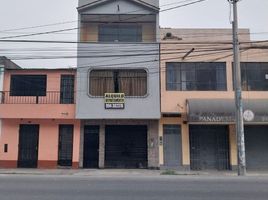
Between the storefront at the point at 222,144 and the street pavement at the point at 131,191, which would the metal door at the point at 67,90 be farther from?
the street pavement at the point at 131,191

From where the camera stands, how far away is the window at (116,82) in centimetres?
2327

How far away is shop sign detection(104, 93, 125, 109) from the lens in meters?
22.5

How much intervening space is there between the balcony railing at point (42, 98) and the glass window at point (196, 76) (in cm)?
657

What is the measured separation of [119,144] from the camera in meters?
23.5

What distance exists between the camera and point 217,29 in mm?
24172

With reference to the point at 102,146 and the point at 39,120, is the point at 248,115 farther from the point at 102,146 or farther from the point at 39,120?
the point at 39,120

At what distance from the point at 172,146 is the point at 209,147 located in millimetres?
2418

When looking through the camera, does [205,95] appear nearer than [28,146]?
Yes

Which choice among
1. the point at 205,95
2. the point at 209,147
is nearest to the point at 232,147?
the point at 209,147

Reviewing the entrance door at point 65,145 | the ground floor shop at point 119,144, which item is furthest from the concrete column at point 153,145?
the entrance door at point 65,145

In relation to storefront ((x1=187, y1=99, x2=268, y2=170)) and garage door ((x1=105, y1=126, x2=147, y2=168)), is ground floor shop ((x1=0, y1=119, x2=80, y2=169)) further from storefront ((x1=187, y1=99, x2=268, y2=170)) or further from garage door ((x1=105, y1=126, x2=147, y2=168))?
storefront ((x1=187, y1=99, x2=268, y2=170))

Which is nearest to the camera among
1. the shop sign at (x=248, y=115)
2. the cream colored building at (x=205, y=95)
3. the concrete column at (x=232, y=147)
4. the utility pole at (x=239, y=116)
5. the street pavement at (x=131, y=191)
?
the street pavement at (x=131, y=191)

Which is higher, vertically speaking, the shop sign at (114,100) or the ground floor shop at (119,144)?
the shop sign at (114,100)

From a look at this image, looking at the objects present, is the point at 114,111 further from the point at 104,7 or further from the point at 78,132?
the point at 104,7
